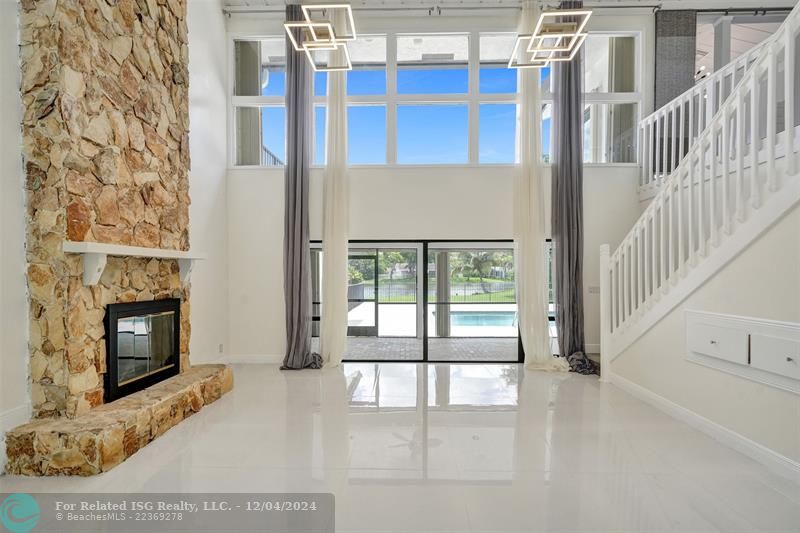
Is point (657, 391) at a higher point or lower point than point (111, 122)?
lower

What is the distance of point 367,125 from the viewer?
6723 mm

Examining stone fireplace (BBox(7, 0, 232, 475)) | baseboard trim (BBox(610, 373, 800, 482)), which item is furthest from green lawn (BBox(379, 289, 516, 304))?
stone fireplace (BBox(7, 0, 232, 475))

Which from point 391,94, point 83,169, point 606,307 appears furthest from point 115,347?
point 606,307

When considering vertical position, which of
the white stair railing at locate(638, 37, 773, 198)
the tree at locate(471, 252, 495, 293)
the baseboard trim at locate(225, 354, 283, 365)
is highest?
the white stair railing at locate(638, 37, 773, 198)

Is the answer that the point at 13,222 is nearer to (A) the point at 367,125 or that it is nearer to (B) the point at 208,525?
(B) the point at 208,525

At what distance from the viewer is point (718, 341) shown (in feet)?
11.5

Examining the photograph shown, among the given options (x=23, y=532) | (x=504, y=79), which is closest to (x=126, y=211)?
(x=23, y=532)

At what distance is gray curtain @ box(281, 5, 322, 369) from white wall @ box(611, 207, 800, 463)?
4.62 metres

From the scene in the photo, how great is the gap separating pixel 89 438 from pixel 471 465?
2737 millimetres

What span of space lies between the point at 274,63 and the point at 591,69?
207 inches

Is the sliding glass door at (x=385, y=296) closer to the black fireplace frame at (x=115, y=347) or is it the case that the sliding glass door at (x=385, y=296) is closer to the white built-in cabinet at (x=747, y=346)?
the black fireplace frame at (x=115, y=347)

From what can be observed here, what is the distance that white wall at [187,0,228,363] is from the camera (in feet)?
18.2

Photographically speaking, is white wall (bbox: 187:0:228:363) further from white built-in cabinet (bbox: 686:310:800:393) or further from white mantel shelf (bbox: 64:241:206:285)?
white built-in cabinet (bbox: 686:310:800:393)

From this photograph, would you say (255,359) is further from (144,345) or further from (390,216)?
(390,216)
